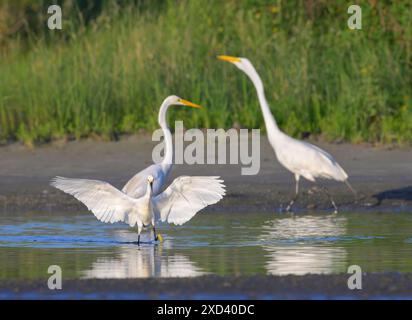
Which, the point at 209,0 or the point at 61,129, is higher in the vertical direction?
the point at 209,0

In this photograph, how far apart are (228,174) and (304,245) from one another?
3899 mm

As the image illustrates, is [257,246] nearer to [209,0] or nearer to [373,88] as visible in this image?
[373,88]

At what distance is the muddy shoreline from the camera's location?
11.8 meters

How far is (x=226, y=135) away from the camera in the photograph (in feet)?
46.5

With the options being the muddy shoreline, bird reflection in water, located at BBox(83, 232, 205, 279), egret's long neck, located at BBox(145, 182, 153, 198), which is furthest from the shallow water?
the muddy shoreline

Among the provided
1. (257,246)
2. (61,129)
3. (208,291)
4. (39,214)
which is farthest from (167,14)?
(208,291)

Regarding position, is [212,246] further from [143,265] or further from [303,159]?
[303,159]

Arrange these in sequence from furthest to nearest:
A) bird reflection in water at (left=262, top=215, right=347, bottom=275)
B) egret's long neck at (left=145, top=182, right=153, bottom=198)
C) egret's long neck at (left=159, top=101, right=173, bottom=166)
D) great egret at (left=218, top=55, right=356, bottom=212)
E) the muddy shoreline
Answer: the muddy shoreline → great egret at (left=218, top=55, right=356, bottom=212) → egret's long neck at (left=159, top=101, right=173, bottom=166) → egret's long neck at (left=145, top=182, right=153, bottom=198) → bird reflection in water at (left=262, top=215, right=347, bottom=275)

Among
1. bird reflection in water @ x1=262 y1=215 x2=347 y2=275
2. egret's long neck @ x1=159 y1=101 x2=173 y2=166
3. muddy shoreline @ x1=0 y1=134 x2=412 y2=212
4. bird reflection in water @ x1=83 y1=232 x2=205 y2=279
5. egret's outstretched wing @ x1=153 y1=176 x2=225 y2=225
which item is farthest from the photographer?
muddy shoreline @ x1=0 y1=134 x2=412 y2=212

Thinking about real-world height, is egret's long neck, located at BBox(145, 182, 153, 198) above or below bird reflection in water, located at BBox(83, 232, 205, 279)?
above

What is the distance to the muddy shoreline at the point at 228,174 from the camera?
1182cm

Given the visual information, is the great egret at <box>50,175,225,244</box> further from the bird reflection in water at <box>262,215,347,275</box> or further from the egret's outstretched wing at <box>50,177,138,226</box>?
the bird reflection in water at <box>262,215,347,275</box>

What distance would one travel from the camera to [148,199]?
973 centimetres
